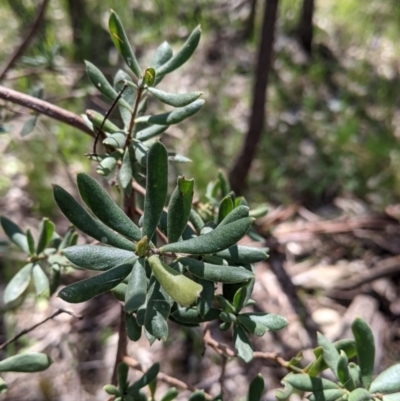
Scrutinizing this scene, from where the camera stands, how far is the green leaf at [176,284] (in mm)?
450

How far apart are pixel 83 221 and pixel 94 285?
0.08 metres

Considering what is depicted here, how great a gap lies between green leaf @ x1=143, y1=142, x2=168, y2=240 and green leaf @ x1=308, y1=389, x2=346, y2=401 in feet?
1.24

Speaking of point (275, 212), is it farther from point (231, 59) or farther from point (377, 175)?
point (231, 59)

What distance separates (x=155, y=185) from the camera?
1.78 ft

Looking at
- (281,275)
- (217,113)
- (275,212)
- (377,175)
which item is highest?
(217,113)

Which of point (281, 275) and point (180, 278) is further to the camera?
point (281, 275)

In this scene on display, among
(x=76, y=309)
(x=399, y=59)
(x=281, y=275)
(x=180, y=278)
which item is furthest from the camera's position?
(x=399, y=59)

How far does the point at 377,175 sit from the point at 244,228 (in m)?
1.86

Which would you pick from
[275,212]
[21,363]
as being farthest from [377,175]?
[21,363]

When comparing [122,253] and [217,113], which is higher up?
[217,113]

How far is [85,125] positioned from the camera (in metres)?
0.75

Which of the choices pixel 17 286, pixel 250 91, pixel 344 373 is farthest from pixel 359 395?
pixel 250 91

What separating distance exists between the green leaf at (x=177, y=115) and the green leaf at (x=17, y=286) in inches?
15.0

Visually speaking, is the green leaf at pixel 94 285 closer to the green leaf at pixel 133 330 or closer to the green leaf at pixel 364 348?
the green leaf at pixel 133 330
